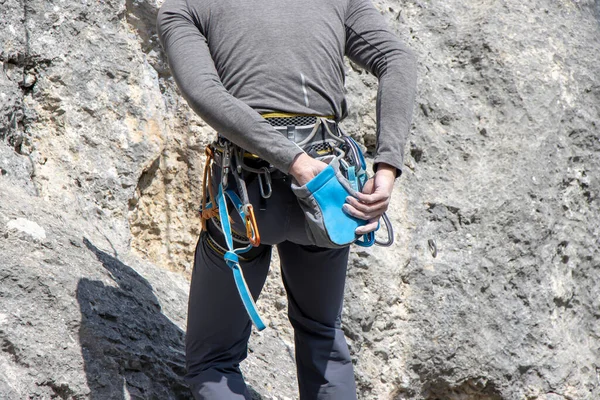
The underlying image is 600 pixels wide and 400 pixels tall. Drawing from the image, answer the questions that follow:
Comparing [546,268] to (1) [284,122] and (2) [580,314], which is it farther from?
(1) [284,122]

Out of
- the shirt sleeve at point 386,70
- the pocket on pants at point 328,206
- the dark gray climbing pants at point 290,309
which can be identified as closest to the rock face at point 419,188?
the dark gray climbing pants at point 290,309

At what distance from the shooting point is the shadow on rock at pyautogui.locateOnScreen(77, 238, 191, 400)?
2.77m

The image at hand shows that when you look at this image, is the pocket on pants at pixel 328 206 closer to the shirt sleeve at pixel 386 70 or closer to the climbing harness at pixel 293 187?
the climbing harness at pixel 293 187

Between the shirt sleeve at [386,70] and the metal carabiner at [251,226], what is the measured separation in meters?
0.44

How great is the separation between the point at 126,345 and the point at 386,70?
1.46 m

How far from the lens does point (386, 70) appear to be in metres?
2.48

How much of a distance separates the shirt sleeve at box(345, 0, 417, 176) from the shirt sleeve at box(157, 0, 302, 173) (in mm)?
343

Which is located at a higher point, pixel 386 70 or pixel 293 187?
pixel 386 70

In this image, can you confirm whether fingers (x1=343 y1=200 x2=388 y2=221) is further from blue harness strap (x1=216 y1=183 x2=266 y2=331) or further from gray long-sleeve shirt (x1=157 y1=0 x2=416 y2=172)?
blue harness strap (x1=216 y1=183 x2=266 y2=331)

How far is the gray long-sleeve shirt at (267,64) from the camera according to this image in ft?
7.44

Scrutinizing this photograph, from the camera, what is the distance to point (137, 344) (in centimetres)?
296

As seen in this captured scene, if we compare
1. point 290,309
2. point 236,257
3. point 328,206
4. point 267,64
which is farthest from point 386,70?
point 290,309

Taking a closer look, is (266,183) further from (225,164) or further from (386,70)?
(386,70)

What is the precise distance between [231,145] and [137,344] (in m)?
0.99
